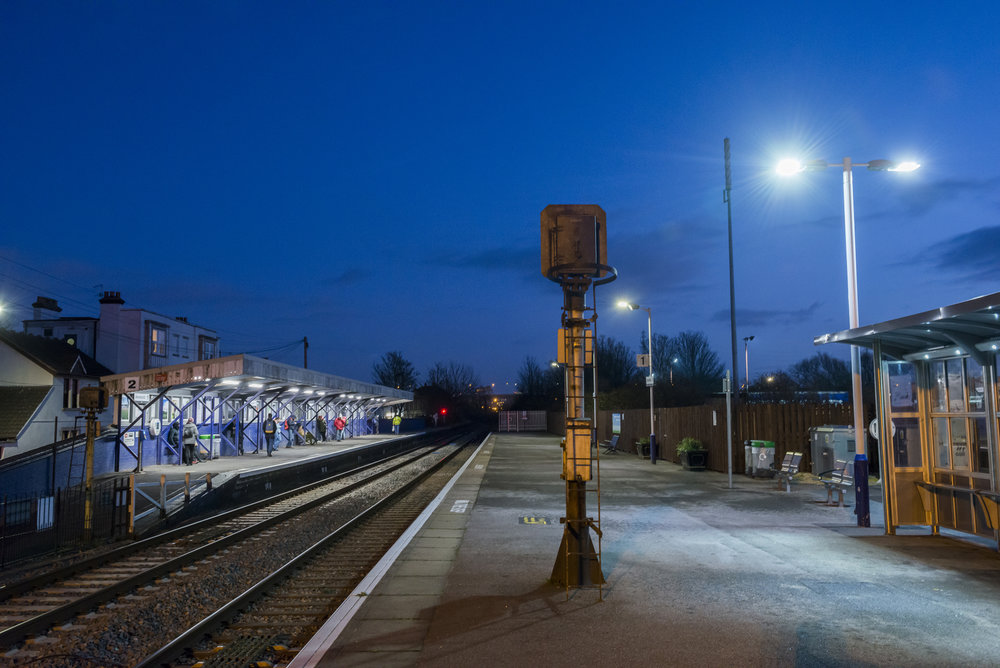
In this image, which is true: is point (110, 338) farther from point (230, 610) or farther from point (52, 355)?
point (230, 610)

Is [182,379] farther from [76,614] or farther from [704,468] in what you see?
[704,468]

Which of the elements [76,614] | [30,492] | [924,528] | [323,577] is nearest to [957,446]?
[924,528]

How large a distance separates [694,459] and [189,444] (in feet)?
59.2

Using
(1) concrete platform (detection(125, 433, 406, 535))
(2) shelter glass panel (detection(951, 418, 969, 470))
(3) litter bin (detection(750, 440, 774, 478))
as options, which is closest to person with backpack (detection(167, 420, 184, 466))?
(1) concrete platform (detection(125, 433, 406, 535))

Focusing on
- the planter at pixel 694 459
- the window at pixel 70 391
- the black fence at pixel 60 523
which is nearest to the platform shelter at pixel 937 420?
the planter at pixel 694 459

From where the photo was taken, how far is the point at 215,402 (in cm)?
3156

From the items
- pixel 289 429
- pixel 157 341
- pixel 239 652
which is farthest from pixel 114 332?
pixel 239 652

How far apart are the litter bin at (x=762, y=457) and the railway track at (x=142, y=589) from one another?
11.3 m

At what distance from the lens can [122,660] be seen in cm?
652

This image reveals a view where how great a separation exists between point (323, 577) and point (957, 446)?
9686 millimetres

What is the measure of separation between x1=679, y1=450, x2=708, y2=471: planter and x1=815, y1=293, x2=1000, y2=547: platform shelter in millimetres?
11602

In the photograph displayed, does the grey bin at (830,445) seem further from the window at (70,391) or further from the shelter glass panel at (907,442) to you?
the window at (70,391)

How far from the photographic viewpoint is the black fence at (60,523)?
41.2 ft

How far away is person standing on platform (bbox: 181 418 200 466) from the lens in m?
25.1
